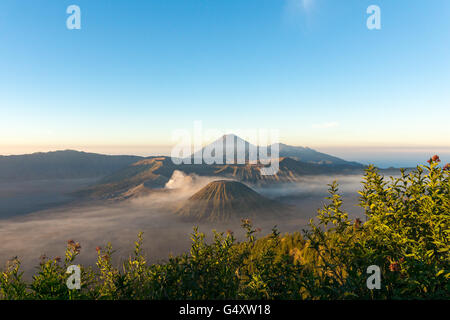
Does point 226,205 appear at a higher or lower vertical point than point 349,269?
lower

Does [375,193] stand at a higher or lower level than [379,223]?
higher

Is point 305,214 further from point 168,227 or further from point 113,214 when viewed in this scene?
point 113,214

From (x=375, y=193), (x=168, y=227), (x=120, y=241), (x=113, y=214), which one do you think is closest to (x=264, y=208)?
(x=168, y=227)

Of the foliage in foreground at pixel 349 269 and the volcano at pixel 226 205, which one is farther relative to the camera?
the volcano at pixel 226 205

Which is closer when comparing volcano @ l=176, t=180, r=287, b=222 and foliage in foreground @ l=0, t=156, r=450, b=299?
foliage in foreground @ l=0, t=156, r=450, b=299

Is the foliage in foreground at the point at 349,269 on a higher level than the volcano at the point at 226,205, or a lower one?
higher

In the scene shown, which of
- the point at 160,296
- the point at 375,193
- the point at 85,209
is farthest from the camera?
the point at 85,209

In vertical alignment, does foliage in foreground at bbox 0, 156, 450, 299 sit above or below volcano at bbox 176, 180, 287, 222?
above

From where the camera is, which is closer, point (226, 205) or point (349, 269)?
point (349, 269)
